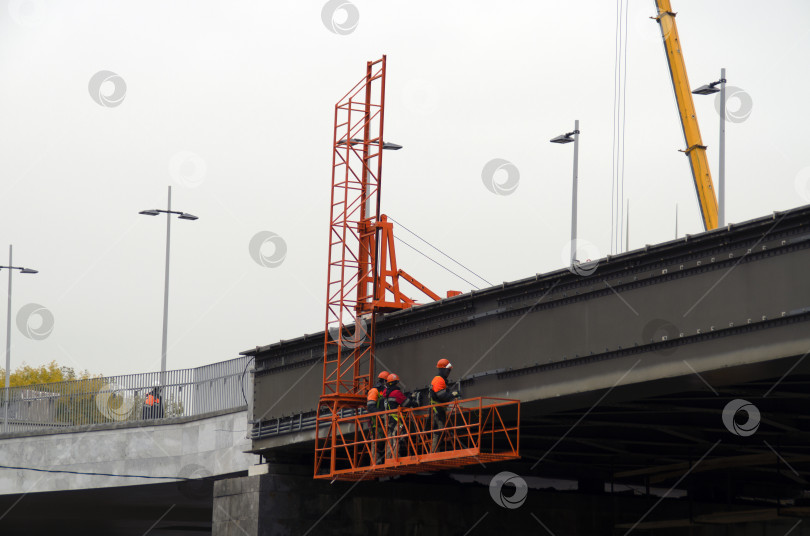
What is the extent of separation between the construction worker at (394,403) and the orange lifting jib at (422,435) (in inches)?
1.1

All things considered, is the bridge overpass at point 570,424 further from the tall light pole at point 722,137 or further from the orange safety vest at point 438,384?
the tall light pole at point 722,137

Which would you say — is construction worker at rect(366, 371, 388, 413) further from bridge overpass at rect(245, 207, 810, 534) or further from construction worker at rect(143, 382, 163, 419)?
construction worker at rect(143, 382, 163, 419)

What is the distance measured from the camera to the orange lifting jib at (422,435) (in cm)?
2928

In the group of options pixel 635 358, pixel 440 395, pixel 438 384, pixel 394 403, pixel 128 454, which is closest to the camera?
pixel 635 358

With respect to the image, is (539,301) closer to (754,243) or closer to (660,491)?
(754,243)

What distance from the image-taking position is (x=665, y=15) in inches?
2293

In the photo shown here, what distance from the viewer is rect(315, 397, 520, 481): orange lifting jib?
29281 millimetres

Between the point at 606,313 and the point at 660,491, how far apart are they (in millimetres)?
24393

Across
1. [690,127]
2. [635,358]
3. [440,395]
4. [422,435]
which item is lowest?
[422,435]

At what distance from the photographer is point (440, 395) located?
29.5m

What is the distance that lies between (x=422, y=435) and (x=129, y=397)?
21.9 metres

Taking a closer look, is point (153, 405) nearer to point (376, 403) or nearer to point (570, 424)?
point (376, 403)

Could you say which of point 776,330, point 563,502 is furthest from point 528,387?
point 563,502

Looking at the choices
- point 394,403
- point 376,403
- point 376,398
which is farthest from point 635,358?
point 376,403
